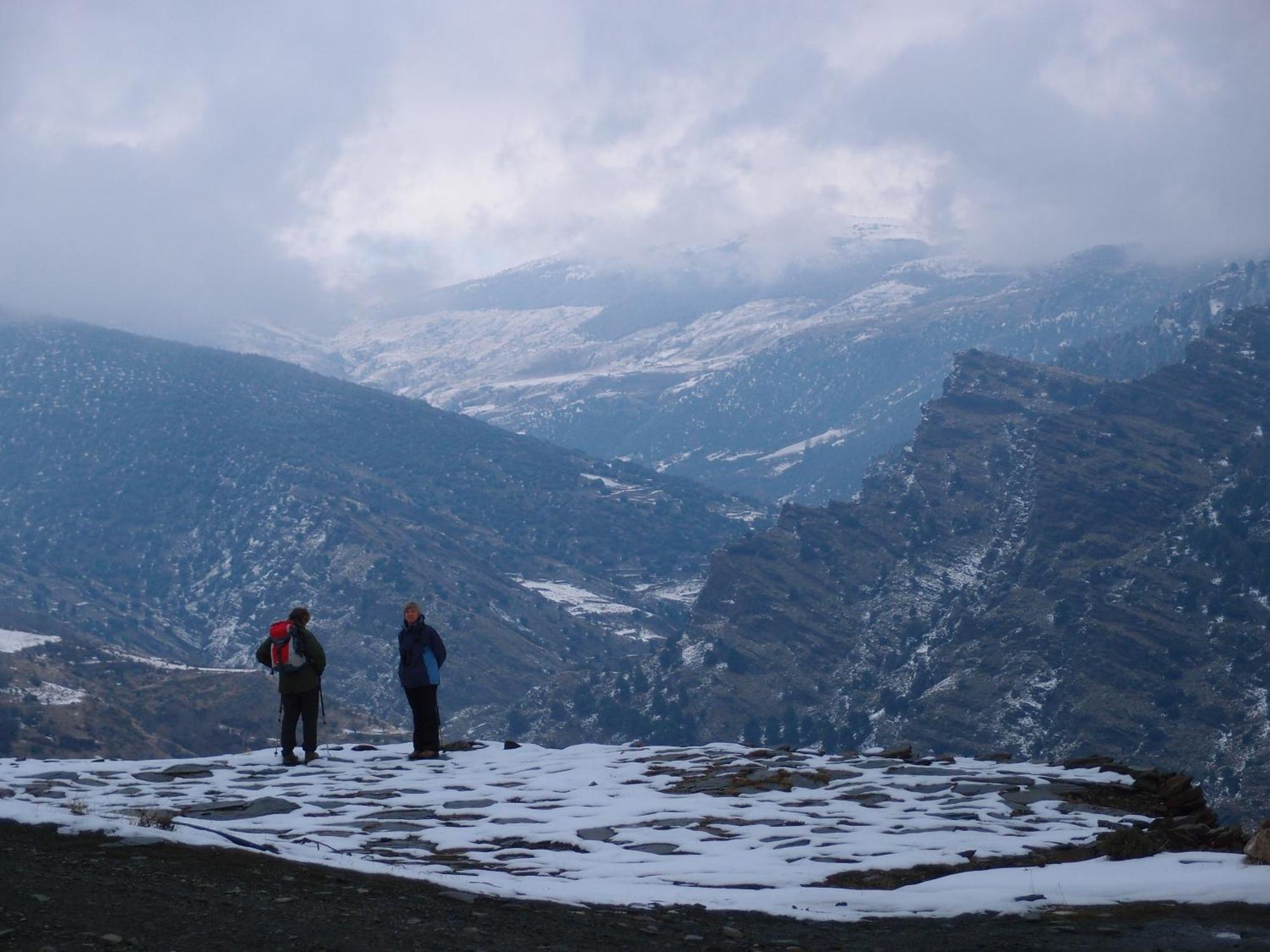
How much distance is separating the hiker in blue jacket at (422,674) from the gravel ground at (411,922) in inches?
464

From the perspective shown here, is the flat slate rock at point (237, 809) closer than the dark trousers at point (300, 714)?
Yes

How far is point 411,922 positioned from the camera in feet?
40.2

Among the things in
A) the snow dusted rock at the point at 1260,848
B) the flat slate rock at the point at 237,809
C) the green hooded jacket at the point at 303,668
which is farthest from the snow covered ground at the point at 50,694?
the snow dusted rock at the point at 1260,848

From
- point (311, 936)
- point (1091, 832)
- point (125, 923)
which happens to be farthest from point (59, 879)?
point (1091, 832)

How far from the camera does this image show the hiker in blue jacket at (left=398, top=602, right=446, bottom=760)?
84.9ft

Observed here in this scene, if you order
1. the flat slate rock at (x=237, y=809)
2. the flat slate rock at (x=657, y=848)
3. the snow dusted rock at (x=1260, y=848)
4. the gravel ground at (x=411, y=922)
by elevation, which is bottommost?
the flat slate rock at (x=237, y=809)

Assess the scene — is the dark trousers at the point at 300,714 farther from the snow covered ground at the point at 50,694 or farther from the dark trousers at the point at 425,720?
the snow covered ground at the point at 50,694

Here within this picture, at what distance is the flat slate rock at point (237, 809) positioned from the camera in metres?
19.5

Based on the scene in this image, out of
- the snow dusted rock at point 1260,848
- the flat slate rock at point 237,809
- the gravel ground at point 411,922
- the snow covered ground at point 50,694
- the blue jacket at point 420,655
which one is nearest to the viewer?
the gravel ground at point 411,922

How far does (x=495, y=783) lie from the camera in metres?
Answer: 22.5

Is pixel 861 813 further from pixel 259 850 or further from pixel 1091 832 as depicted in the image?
pixel 259 850

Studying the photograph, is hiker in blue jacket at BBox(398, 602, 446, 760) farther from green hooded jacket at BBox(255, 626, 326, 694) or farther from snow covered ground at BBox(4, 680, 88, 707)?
snow covered ground at BBox(4, 680, 88, 707)

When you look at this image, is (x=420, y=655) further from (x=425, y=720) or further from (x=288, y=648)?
(x=288, y=648)

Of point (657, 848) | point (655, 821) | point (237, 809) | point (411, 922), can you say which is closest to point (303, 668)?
point (237, 809)
